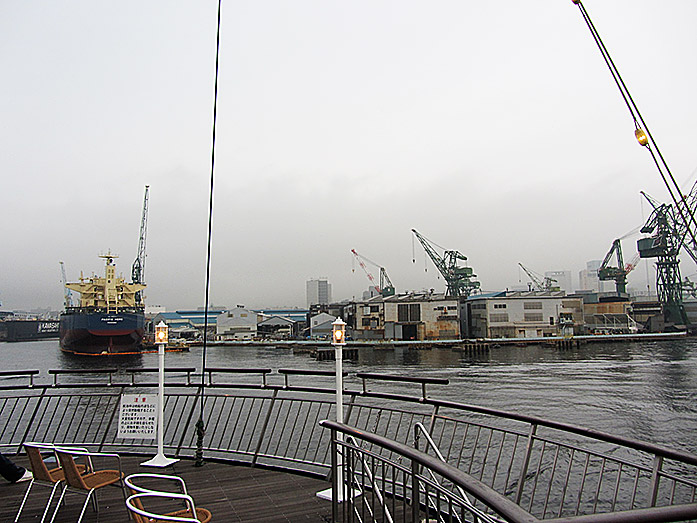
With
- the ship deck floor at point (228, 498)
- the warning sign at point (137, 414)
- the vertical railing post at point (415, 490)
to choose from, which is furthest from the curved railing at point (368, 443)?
the vertical railing post at point (415, 490)

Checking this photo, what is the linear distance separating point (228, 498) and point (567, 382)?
33.9m

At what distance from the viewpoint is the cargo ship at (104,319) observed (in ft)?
200

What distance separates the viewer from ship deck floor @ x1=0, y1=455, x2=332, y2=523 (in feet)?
15.3

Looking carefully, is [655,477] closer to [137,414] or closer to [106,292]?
[137,414]

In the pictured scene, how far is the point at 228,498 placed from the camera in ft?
16.8

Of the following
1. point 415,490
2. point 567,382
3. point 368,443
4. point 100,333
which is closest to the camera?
point 415,490

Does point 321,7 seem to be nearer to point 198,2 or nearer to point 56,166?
point 198,2

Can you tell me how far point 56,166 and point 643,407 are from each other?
3422 cm

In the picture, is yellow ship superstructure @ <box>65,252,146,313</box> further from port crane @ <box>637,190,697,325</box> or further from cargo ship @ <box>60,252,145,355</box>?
port crane @ <box>637,190,697,325</box>

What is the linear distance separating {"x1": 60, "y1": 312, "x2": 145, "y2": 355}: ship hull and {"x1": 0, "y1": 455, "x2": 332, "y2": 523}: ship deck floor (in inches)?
2445

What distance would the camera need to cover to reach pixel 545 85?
102ft

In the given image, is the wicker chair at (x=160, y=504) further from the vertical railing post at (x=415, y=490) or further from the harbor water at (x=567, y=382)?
the harbor water at (x=567, y=382)

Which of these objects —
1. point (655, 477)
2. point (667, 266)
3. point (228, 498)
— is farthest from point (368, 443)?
A: point (667, 266)

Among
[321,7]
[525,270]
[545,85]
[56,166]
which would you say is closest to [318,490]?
[321,7]
